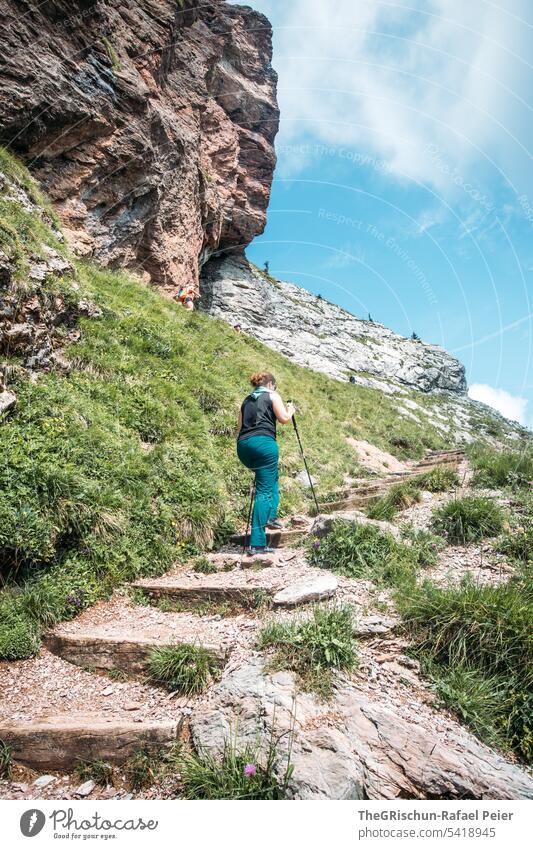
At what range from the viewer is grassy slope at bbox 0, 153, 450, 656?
5.09m

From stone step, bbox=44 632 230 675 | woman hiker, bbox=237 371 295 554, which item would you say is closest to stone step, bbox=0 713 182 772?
stone step, bbox=44 632 230 675

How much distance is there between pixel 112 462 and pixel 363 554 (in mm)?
4274

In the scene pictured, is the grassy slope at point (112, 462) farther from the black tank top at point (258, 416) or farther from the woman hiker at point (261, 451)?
the black tank top at point (258, 416)

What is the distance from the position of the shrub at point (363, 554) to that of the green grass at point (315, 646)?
4.39ft

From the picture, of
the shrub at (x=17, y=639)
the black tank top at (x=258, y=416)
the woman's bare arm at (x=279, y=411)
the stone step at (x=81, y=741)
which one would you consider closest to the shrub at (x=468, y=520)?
the woman's bare arm at (x=279, y=411)

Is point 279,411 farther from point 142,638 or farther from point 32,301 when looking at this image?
point 32,301

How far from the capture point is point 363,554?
5832 mm

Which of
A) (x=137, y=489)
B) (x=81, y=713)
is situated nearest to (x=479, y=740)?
(x=81, y=713)

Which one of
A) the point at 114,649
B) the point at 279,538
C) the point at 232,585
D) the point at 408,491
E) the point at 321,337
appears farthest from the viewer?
the point at 321,337

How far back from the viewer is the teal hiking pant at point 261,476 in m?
6.83

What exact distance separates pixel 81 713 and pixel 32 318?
726 centimetres

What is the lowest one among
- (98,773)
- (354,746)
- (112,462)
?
(98,773)

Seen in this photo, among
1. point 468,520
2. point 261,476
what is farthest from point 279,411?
point 468,520
